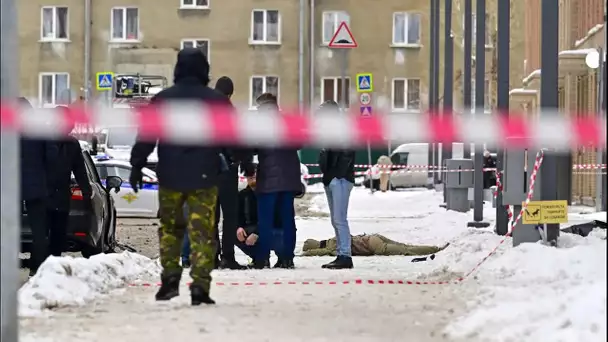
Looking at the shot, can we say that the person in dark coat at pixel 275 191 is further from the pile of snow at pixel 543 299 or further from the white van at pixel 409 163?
the white van at pixel 409 163

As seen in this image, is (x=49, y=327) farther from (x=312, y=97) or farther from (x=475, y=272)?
(x=312, y=97)

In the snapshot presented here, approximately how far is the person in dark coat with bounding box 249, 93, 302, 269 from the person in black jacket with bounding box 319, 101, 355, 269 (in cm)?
34

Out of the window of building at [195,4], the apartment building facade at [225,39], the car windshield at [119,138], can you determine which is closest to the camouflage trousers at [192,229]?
the car windshield at [119,138]

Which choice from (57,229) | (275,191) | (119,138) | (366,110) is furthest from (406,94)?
(57,229)

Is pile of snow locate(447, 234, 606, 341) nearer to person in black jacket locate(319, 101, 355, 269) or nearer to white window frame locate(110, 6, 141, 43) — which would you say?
person in black jacket locate(319, 101, 355, 269)

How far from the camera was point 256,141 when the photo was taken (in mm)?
11047

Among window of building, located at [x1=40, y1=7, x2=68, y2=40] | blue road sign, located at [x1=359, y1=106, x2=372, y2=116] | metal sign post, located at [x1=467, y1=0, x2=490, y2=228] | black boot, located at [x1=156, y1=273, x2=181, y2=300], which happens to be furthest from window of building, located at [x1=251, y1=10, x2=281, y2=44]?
black boot, located at [x1=156, y1=273, x2=181, y2=300]

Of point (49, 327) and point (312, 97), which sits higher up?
point (312, 97)

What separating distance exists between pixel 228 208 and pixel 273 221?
1.49 feet

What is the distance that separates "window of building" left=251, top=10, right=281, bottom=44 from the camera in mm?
51906

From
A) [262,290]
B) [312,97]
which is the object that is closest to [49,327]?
[262,290]

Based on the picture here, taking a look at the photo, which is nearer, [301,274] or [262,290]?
[262,290]

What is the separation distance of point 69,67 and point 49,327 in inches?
1773

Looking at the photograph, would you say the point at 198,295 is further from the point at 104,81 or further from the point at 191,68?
the point at 104,81
